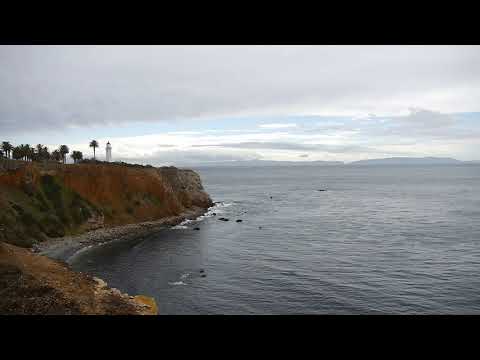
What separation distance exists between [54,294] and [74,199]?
37.5 m

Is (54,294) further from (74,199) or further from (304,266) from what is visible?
(74,199)

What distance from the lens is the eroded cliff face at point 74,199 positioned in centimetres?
4888

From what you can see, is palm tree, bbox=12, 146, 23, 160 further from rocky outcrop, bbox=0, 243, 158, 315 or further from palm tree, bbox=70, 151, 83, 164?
rocky outcrop, bbox=0, 243, 158, 315

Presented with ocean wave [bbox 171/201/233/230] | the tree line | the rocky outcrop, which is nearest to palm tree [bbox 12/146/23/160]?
the tree line

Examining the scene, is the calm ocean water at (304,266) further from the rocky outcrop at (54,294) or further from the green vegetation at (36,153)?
the green vegetation at (36,153)

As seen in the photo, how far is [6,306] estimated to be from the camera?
21.7m

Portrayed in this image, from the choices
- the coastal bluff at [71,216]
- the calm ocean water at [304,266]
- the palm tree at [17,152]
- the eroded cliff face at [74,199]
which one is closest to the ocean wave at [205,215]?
the calm ocean water at [304,266]

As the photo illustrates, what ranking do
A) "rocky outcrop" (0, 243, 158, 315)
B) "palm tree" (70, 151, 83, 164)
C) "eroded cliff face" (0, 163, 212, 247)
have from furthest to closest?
"palm tree" (70, 151, 83, 164), "eroded cliff face" (0, 163, 212, 247), "rocky outcrop" (0, 243, 158, 315)

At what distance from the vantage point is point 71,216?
55.5 meters

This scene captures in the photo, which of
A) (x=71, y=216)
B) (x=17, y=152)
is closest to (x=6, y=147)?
(x=17, y=152)

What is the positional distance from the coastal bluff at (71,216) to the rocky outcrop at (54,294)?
5 cm

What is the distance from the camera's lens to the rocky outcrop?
22.3 metres
